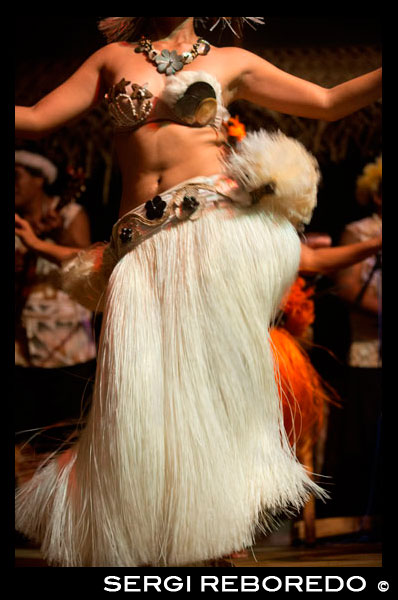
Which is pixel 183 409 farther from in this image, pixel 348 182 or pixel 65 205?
pixel 348 182

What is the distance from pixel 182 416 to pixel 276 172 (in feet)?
2.01

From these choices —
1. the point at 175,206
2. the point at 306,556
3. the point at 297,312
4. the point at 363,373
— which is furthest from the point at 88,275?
the point at 363,373

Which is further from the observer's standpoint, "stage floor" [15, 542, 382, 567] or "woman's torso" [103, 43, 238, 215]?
"stage floor" [15, 542, 382, 567]

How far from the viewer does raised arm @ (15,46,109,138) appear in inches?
82.0

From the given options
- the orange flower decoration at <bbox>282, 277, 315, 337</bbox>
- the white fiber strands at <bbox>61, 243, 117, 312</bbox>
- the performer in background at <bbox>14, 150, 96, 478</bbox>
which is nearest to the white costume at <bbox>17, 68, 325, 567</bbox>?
the white fiber strands at <bbox>61, 243, 117, 312</bbox>

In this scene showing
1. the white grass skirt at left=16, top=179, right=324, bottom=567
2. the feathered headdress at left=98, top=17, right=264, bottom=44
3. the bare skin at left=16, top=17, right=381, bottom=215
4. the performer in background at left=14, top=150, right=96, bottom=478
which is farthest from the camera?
the performer in background at left=14, top=150, right=96, bottom=478

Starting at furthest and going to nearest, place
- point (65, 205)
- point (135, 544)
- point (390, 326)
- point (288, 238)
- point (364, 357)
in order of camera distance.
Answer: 1. point (364, 357)
2. point (65, 205)
3. point (390, 326)
4. point (288, 238)
5. point (135, 544)

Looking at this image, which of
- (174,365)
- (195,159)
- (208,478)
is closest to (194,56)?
(195,159)

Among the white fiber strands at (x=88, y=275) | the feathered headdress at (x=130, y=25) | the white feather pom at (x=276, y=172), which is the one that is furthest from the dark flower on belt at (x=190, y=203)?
the feathered headdress at (x=130, y=25)

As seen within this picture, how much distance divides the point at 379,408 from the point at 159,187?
1791 mm

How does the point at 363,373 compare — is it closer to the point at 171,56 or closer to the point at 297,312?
the point at 297,312

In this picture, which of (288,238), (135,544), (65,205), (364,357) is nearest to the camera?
(135,544)

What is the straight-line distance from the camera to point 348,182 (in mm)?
3461

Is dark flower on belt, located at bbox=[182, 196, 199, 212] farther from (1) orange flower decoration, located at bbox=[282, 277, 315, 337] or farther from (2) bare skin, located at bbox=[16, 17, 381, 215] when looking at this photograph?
(1) orange flower decoration, located at bbox=[282, 277, 315, 337]
